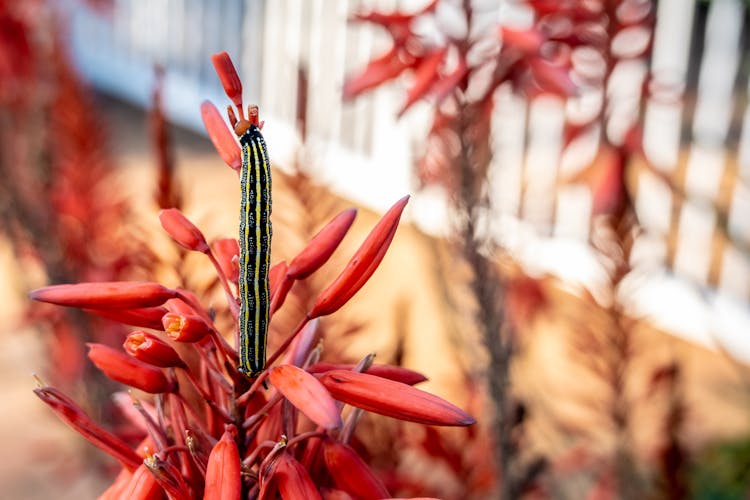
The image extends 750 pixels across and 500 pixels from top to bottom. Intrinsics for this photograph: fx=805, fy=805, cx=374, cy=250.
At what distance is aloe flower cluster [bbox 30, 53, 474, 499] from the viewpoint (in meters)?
0.28

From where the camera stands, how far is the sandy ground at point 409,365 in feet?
4.15

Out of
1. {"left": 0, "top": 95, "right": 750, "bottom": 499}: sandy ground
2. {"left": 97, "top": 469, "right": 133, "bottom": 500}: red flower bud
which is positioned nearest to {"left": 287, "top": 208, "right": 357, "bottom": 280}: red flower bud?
{"left": 97, "top": 469, "right": 133, "bottom": 500}: red flower bud

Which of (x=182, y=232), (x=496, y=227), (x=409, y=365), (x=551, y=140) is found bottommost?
(x=409, y=365)

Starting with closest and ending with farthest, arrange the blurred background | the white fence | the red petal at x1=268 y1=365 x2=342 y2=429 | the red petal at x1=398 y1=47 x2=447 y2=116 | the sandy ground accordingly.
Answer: the red petal at x1=268 y1=365 x2=342 y2=429 → the red petal at x1=398 y1=47 x2=447 y2=116 → the blurred background → the sandy ground → the white fence

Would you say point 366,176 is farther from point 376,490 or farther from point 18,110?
point 376,490

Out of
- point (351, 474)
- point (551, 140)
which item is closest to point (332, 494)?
point (351, 474)

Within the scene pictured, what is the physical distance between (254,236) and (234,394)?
72mm

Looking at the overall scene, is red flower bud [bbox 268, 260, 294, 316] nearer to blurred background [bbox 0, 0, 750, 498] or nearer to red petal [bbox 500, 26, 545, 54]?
→ blurred background [bbox 0, 0, 750, 498]

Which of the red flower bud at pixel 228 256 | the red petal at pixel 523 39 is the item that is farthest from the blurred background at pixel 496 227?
the red flower bud at pixel 228 256

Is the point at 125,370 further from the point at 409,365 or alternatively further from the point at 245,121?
the point at 409,365

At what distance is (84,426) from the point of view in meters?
0.31

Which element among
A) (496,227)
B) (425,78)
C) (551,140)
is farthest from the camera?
(551,140)

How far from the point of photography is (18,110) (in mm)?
1549

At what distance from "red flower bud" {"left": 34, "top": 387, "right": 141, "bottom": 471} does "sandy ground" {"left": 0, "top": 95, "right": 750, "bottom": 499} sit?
0.51m
